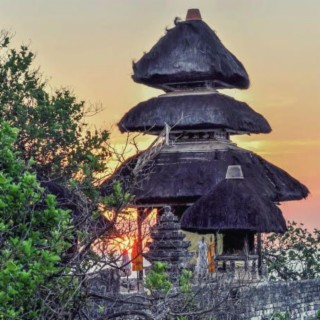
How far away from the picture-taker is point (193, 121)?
90.4 feet

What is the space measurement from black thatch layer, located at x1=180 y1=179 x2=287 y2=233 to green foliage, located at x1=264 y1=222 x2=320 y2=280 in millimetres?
2549

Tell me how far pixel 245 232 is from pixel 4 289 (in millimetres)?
15878

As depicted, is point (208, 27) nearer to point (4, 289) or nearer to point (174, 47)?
point (174, 47)

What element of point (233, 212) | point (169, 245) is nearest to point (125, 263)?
point (169, 245)

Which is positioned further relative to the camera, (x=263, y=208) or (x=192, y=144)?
(x=192, y=144)

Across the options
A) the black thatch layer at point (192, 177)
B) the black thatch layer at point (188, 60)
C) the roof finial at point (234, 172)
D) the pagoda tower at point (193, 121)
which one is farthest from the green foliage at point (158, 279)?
the black thatch layer at point (188, 60)

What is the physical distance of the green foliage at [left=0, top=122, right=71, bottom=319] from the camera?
9.18 metres

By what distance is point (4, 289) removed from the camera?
9.17m

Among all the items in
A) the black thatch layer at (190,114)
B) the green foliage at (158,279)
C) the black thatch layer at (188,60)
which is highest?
the black thatch layer at (188,60)

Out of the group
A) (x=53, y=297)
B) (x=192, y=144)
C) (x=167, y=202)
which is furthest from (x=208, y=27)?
(x=53, y=297)

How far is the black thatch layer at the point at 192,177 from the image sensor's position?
26703 millimetres

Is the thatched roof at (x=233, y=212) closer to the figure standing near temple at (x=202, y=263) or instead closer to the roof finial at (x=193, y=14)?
the figure standing near temple at (x=202, y=263)

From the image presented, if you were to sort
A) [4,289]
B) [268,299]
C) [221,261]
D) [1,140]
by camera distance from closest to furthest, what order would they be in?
[4,289] → [1,140] → [268,299] → [221,261]

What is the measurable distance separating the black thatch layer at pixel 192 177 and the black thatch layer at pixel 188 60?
6.47ft
